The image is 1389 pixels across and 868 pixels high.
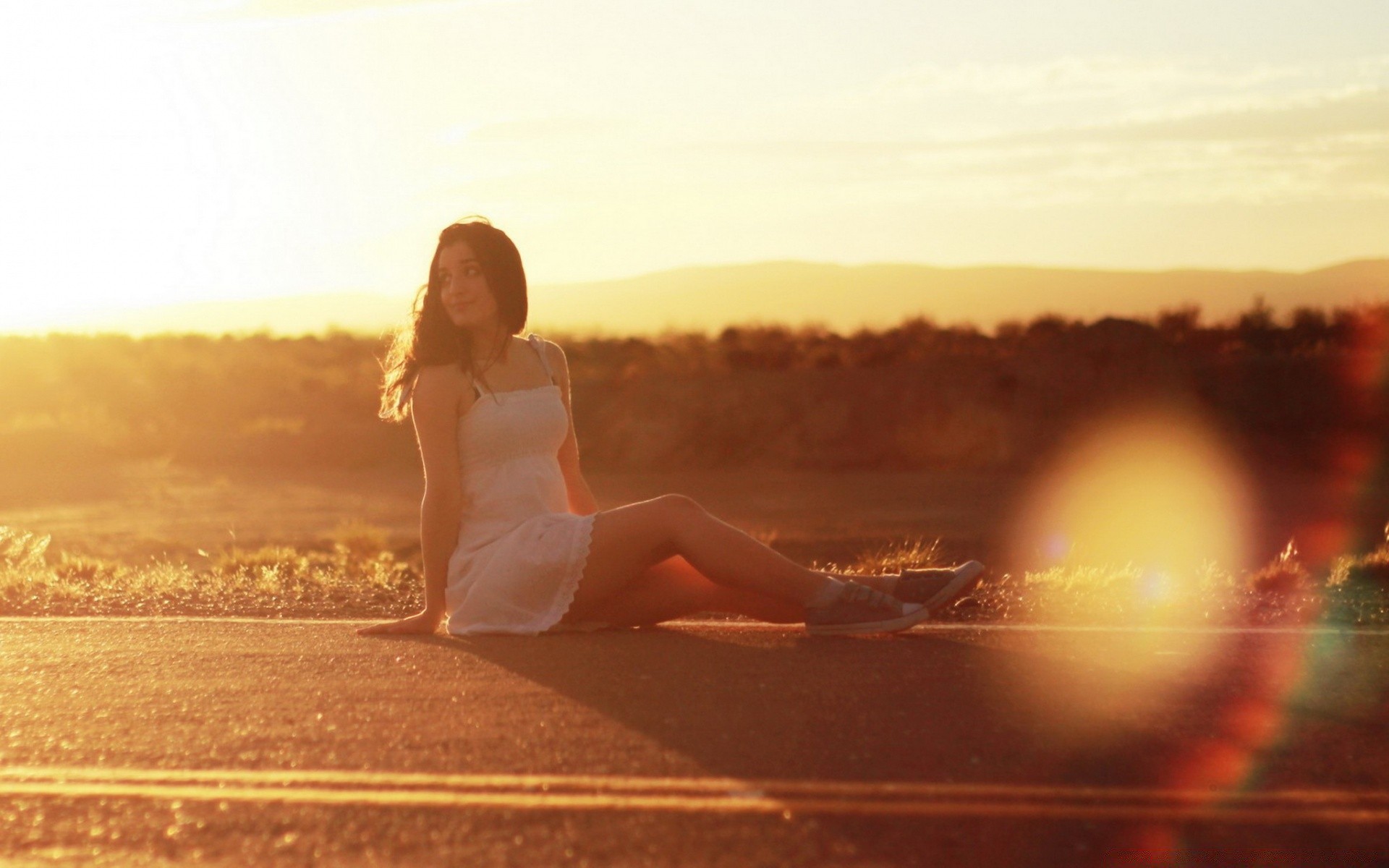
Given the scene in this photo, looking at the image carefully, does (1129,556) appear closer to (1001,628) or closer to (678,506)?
(1001,628)

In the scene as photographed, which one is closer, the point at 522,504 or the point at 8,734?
the point at 8,734

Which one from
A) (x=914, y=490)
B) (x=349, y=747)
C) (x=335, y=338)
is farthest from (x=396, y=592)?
(x=335, y=338)

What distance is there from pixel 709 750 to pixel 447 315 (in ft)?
8.83

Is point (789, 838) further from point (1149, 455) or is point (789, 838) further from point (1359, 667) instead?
point (1149, 455)

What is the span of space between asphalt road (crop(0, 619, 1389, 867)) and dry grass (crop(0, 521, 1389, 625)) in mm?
744

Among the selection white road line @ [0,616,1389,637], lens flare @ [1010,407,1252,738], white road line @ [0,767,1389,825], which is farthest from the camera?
white road line @ [0,616,1389,637]

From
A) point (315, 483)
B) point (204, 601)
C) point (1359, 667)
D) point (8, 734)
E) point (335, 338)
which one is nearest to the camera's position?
point (8, 734)

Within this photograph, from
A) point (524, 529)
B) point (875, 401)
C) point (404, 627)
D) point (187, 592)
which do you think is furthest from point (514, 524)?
point (875, 401)

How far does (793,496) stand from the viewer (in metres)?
24.7

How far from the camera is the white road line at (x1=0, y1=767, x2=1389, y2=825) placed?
335cm

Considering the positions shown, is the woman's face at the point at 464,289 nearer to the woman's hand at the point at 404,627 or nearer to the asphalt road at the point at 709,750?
the woman's hand at the point at 404,627

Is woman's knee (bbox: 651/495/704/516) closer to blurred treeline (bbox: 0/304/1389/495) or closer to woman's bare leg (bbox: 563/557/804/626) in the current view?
woman's bare leg (bbox: 563/557/804/626)

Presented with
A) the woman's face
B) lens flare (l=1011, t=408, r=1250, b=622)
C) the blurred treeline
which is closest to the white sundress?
the woman's face

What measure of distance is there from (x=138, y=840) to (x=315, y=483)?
2635 centimetres
